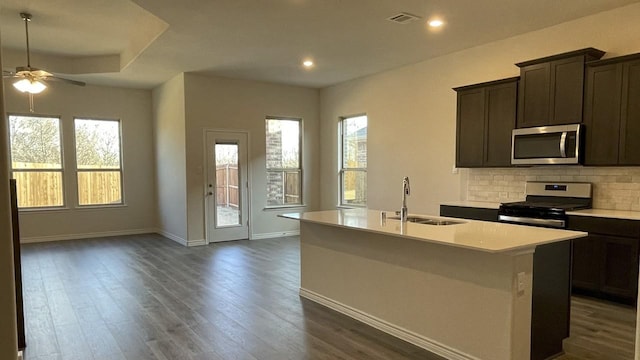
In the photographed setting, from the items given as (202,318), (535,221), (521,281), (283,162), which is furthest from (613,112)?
(283,162)

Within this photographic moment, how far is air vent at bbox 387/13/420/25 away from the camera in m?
4.09

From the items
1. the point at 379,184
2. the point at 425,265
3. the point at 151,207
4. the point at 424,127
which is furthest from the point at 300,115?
the point at 425,265

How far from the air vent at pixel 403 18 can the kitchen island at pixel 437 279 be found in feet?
6.64

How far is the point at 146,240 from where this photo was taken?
7312mm

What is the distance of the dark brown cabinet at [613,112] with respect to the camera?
371 cm

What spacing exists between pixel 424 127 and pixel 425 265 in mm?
3345

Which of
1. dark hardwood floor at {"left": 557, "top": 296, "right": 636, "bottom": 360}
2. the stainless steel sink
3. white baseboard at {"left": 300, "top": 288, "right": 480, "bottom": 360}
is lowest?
dark hardwood floor at {"left": 557, "top": 296, "right": 636, "bottom": 360}

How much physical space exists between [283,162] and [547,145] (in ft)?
15.6

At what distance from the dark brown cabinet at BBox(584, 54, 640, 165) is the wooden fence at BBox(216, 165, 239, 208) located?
17.3ft

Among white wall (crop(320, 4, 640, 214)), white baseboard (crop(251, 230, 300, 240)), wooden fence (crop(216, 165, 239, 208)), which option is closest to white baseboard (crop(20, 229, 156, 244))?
wooden fence (crop(216, 165, 239, 208))

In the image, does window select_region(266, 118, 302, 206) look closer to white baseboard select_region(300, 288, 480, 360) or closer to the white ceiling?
the white ceiling

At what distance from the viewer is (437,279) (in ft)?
9.28

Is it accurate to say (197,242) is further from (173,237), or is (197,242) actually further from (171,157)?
(171,157)

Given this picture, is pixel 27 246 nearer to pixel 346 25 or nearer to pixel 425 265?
pixel 346 25
